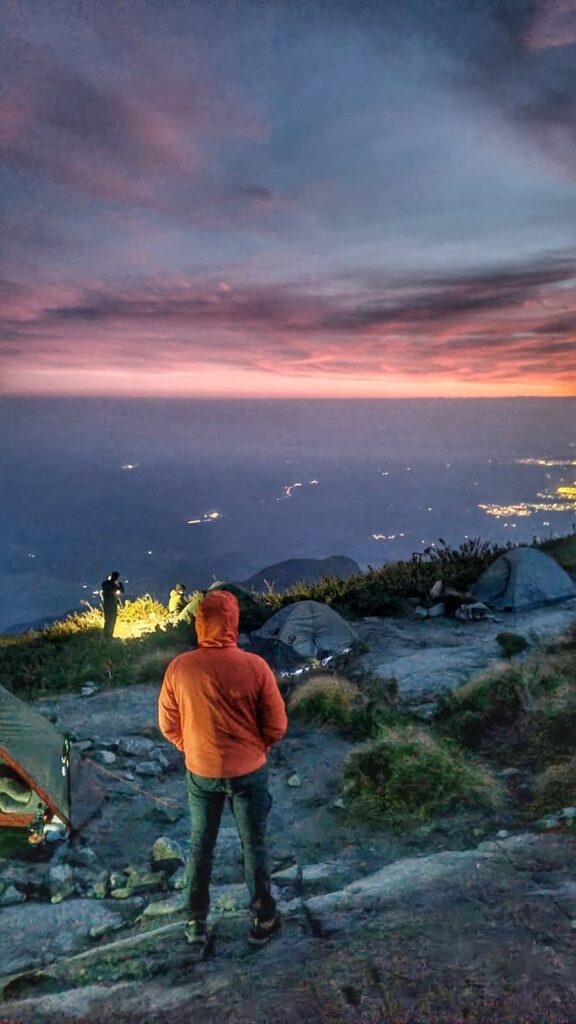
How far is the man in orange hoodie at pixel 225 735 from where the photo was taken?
15.2 feet

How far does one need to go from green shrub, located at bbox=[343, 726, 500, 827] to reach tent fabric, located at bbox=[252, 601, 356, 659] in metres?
5.23

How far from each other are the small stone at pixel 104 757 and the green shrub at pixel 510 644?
7.60 meters

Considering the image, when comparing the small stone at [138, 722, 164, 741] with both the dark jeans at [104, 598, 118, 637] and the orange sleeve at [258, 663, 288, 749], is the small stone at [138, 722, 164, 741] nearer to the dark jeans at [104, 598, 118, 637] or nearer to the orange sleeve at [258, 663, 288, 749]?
the orange sleeve at [258, 663, 288, 749]

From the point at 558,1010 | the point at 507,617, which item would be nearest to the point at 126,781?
the point at 558,1010

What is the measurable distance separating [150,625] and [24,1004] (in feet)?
44.2

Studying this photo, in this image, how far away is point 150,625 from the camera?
17.7m

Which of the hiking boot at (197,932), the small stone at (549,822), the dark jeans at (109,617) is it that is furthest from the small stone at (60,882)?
the dark jeans at (109,617)

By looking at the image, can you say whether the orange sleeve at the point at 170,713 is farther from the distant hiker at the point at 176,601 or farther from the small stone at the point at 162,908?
the distant hiker at the point at 176,601

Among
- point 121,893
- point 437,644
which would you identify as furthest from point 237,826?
point 437,644

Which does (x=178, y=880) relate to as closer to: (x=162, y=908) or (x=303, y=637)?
(x=162, y=908)

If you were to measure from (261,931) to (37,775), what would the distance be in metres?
3.15

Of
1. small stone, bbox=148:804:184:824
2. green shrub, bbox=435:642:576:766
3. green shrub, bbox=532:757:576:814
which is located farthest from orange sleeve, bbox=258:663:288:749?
green shrub, bbox=435:642:576:766

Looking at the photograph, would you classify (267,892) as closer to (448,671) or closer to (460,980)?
(460,980)

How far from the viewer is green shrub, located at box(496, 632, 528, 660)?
12.8 meters
